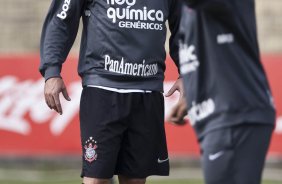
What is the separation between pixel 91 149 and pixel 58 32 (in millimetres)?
754

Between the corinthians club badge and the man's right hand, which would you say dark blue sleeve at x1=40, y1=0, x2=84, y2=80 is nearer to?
the man's right hand

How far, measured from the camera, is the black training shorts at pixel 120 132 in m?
5.76

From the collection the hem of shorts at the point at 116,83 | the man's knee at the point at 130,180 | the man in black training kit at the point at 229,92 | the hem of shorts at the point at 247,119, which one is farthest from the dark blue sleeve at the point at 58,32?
the hem of shorts at the point at 247,119

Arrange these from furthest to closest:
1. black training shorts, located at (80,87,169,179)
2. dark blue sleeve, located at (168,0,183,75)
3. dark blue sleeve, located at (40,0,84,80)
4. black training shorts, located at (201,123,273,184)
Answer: dark blue sleeve, located at (168,0,183,75), dark blue sleeve, located at (40,0,84,80), black training shorts, located at (80,87,169,179), black training shorts, located at (201,123,273,184)

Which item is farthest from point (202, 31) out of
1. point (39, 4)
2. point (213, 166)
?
point (39, 4)

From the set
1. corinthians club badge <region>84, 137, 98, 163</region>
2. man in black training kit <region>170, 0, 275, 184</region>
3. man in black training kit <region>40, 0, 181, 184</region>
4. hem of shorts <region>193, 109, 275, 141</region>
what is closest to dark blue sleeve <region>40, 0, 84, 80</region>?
man in black training kit <region>40, 0, 181, 184</region>

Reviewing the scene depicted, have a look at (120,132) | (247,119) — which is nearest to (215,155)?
(247,119)

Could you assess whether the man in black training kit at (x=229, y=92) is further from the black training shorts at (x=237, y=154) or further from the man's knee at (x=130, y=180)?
the man's knee at (x=130, y=180)

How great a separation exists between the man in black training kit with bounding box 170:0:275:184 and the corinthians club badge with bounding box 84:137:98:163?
56.7 inches

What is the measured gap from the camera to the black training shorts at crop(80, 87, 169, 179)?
18.9ft

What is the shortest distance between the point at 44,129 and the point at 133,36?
5.73m

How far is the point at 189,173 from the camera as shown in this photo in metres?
11.9

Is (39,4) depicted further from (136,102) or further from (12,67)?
(136,102)

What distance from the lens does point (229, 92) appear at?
435 centimetres
